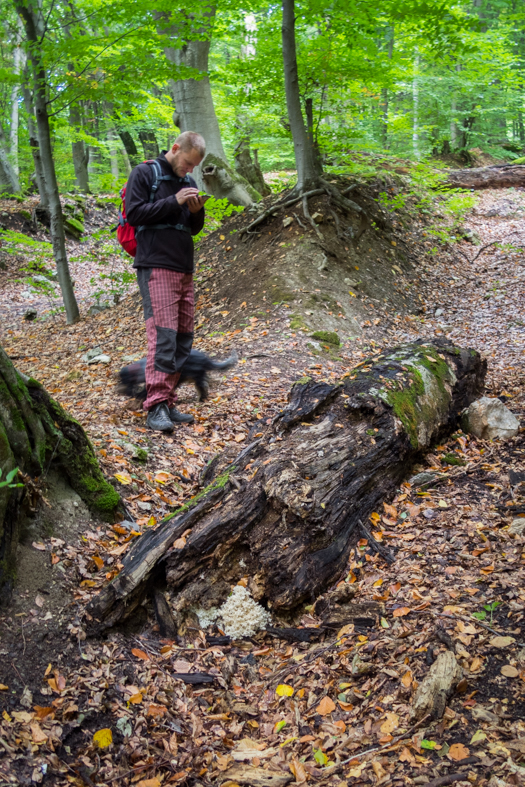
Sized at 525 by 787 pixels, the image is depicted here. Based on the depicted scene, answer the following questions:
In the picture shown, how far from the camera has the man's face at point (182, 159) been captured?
12.7ft

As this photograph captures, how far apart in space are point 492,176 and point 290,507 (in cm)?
1800

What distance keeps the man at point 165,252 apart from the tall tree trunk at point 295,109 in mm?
4982

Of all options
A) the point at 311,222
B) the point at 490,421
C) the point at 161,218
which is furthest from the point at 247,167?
the point at 490,421

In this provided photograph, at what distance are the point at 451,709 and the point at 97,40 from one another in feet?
25.2

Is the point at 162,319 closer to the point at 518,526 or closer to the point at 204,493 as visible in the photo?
the point at 204,493

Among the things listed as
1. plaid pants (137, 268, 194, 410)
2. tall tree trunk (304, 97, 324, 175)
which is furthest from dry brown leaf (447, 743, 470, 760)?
tall tree trunk (304, 97, 324, 175)

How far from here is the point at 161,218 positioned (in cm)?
390

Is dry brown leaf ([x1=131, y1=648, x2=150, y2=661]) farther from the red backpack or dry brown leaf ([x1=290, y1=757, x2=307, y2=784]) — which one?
the red backpack

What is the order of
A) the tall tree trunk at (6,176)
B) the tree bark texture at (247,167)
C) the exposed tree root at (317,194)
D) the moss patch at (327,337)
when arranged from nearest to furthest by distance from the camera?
the moss patch at (327,337), the exposed tree root at (317,194), the tree bark texture at (247,167), the tall tree trunk at (6,176)

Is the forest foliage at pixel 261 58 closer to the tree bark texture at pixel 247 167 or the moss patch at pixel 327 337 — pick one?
the tree bark texture at pixel 247 167

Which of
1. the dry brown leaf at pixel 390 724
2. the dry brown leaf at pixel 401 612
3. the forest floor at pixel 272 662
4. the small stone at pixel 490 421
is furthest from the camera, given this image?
the small stone at pixel 490 421

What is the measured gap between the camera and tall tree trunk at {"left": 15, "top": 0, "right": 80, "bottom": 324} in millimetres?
6445

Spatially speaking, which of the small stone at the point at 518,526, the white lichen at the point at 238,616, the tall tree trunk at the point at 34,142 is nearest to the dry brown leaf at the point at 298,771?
the white lichen at the point at 238,616

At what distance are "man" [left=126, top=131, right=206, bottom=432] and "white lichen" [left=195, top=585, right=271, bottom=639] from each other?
1952 mm
